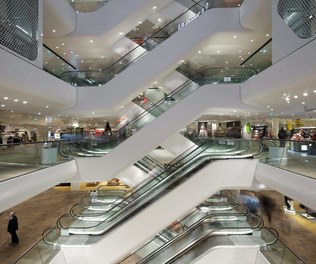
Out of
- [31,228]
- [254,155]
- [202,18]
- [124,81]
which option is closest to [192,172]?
[254,155]

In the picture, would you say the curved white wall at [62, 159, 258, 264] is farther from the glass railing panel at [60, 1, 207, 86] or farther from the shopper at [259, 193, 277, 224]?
the shopper at [259, 193, 277, 224]

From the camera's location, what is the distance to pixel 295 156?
22.3 ft

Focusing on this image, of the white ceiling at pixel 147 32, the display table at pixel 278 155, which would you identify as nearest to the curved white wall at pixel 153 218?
the display table at pixel 278 155

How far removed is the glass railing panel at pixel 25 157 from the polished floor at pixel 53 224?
384cm

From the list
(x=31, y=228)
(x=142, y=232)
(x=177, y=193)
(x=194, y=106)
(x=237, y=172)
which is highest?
(x=194, y=106)

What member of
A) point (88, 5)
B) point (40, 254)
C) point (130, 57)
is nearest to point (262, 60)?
point (130, 57)

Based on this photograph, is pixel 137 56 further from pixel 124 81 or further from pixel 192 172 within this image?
pixel 192 172

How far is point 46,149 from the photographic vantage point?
26.6ft

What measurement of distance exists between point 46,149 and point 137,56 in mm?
5279

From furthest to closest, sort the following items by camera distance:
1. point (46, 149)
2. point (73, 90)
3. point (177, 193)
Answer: point (73, 90), point (177, 193), point (46, 149)

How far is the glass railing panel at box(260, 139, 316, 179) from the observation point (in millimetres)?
6098

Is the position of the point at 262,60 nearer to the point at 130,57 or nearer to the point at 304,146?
the point at 304,146

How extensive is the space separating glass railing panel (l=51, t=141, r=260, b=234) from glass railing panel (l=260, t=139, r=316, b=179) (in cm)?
187

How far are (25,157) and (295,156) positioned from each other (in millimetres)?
6704
